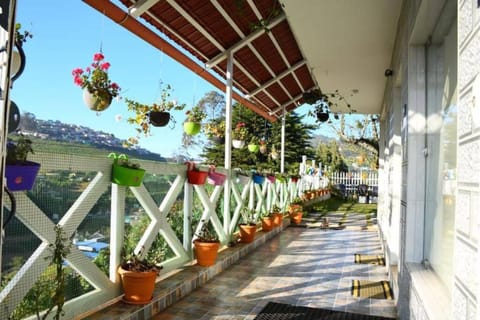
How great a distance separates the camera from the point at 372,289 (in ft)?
13.3

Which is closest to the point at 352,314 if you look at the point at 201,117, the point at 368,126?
the point at 201,117

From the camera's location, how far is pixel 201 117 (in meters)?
4.92

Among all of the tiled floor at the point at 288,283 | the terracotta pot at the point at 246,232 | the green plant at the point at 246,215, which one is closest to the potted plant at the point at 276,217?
the tiled floor at the point at 288,283

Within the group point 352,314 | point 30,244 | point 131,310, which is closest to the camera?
point 30,244

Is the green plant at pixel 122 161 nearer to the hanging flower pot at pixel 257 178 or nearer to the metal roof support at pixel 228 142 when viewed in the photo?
the metal roof support at pixel 228 142

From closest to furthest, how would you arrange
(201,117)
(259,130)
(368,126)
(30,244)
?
(30,244) → (201,117) → (368,126) → (259,130)

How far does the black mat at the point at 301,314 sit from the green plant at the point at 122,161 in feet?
5.03

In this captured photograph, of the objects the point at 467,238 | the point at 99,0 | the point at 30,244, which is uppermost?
the point at 99,0

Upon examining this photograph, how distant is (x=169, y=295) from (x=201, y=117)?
226cm

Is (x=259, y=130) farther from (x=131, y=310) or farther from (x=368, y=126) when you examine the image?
(x=131, y=310)

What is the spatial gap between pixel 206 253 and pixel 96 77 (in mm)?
2098

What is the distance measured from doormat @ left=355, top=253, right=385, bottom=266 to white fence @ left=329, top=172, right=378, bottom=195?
12.7 meters

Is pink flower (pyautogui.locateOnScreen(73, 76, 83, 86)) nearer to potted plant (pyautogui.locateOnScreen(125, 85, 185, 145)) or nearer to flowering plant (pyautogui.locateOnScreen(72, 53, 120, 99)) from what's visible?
flowering plant (pyautogui.locateOnScreen(72, 53, 120, 99))

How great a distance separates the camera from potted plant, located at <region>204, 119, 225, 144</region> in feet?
19.9
